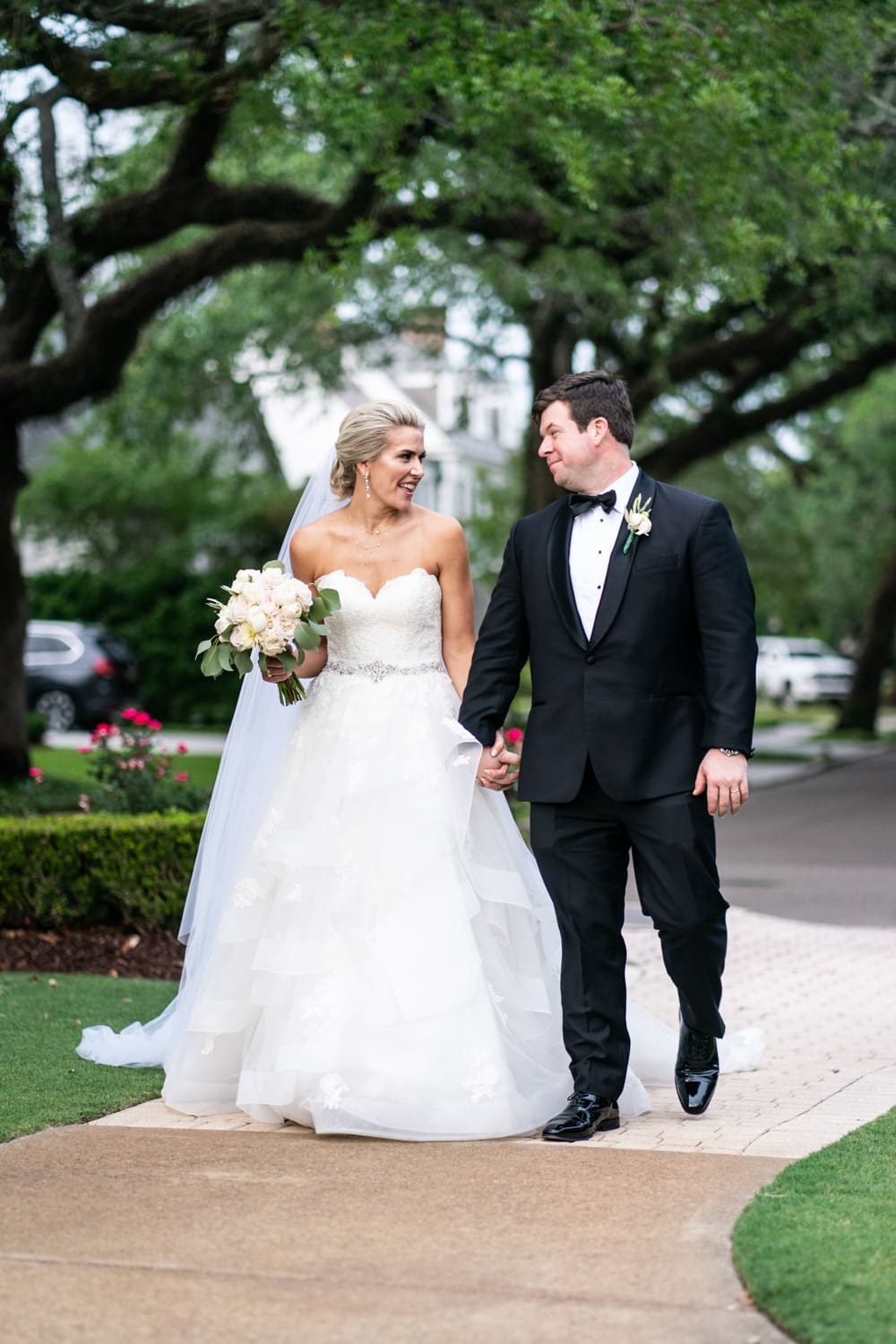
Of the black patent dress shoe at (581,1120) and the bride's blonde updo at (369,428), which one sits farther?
the bride's blonde updo at (369,428)

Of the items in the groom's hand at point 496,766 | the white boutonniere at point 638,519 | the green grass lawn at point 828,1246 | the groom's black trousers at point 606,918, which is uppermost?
the white boutonniere at point 638,519

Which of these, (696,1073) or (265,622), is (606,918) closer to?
(696,1073)

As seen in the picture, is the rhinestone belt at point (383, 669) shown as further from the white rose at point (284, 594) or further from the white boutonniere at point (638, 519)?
the white boutonniere at point (638, 519)

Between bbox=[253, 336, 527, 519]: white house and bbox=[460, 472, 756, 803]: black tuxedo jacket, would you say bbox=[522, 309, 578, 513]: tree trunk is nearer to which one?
bbox=[253, 336, 527, 519]: white house

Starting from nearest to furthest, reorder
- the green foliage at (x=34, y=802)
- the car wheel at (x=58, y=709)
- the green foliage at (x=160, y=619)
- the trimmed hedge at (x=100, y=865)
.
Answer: the trimmed hedge at (x=100, y=865) → the green foliage at (x=34, y=802) → the car wheel at (x=58, y=709) → the green foliage at (x=160, y=619)

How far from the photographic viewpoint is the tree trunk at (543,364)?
2158 centimetres

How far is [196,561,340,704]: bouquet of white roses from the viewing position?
5707mm

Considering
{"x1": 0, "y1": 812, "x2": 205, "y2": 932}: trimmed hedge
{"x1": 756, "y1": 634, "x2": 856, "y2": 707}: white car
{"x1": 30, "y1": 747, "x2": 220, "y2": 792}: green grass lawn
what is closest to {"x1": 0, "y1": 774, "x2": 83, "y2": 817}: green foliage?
{"x1": 0, "y1": 812, "x2": 205, "y2": 932}: trimmed hedge

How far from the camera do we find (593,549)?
5.48 metres

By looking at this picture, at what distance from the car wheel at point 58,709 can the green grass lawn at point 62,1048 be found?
18.6m

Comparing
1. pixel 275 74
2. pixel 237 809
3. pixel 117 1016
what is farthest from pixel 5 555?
pixel 237 809

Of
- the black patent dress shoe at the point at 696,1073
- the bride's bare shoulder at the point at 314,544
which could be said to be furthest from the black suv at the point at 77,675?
the black patent dress shoe at the point at 696,1073

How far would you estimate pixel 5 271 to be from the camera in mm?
14453

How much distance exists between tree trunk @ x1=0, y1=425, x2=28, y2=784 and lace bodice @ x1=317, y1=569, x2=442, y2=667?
1046cm
